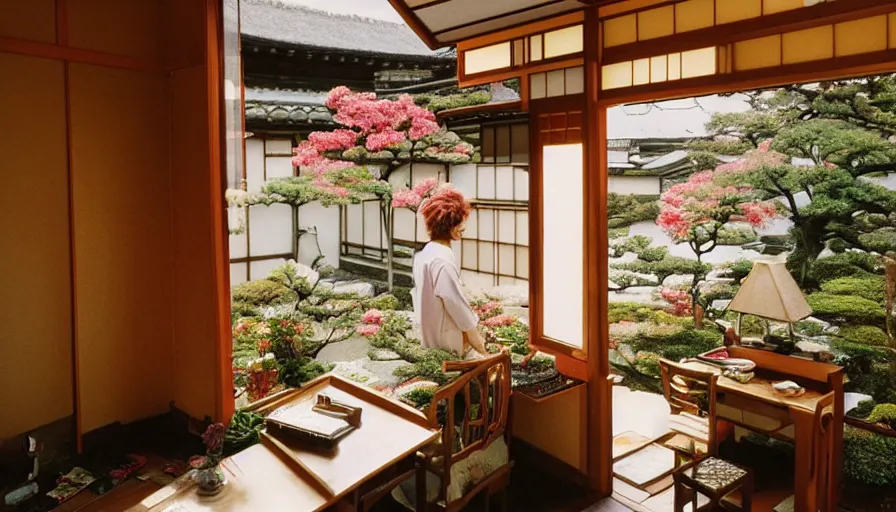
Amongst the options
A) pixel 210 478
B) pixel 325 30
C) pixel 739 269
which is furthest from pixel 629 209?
pixel 210 478

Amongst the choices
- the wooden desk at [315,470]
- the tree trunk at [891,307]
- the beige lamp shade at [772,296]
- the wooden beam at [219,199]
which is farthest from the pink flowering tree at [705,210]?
the wooden beam at [219,199]

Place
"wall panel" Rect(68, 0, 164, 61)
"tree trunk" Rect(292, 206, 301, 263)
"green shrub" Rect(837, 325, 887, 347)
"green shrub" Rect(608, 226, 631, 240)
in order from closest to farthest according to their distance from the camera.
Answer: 1. "wall panel" Rect(68, 0, 164, 61)
2. "tree trunk" Rect(292, 206, 301, 263)
3. "green shrub" Rect(837, 325, 887, 347)
4. "green shrub" Rect(608, 226, 631, 240)

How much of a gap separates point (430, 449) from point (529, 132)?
252cm

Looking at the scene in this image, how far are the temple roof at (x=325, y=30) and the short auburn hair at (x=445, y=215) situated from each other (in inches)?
55.5

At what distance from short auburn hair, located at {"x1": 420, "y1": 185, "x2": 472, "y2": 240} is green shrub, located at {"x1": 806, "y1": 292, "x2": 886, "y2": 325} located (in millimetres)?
4167

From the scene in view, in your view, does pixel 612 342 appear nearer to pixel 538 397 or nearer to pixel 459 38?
pixel 538 397

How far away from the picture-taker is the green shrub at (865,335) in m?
5.79

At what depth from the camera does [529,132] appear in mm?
4574

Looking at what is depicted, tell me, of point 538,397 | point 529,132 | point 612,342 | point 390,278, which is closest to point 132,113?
point 390,278

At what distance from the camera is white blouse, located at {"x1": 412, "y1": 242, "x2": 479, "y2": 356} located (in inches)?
187

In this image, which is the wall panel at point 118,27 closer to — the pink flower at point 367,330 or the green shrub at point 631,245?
the pink flower at point 367,330

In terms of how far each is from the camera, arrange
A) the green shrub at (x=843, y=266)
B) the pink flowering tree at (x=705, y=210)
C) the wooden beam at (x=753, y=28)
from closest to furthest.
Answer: the wooden beam at (x=753, y=28), the green shrub at (x=843, y=266), the pink flowering tree at (x=705, y=210)

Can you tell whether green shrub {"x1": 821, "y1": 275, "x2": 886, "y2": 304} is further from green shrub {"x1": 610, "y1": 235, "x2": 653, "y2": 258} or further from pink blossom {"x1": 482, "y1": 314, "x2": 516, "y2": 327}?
pink blossom {"x1": 482, "y1": 314, "x2": 516, "y2": 327}

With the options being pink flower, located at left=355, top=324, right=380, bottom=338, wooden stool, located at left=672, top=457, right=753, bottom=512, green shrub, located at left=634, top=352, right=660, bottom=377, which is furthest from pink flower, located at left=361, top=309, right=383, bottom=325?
green shrub, located at left=634, top=352, right=660, bottom=377
